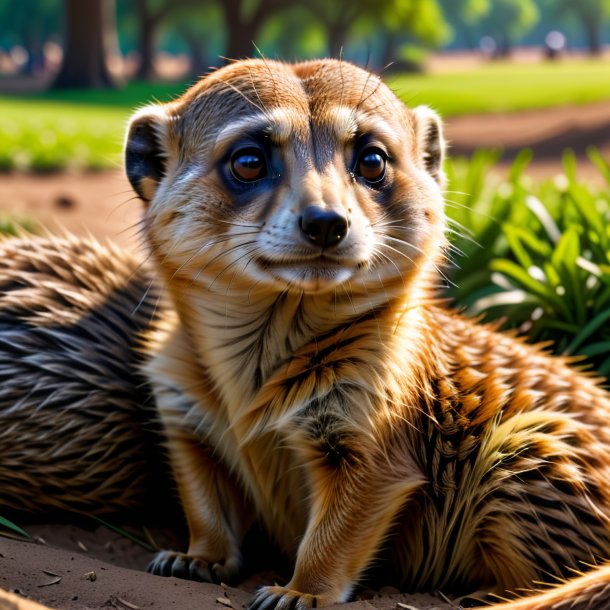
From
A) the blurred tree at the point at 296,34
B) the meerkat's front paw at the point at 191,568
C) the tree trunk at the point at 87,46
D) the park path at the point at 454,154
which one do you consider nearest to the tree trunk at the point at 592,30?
the blurred tree at the point at 296,34

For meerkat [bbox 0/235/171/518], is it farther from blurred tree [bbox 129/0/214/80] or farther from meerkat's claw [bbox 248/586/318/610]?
blurred tree [bbox 129/0/214/80]

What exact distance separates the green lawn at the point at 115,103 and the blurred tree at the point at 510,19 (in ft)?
54.5

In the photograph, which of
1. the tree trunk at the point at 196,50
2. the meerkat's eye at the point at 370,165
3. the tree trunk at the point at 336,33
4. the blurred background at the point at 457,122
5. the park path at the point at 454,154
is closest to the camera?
the meerkat's eye at the point at 370,165

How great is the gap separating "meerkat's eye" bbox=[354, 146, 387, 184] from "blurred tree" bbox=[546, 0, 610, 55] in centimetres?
4668

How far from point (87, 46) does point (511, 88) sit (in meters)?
12.4

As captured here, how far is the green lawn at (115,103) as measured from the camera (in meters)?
11.3

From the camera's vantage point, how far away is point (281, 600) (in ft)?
8.74

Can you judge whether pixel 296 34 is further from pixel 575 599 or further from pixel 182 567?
pixel 575 599

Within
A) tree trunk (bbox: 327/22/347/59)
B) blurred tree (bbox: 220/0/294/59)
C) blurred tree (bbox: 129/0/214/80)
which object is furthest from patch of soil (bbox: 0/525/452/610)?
blurred tree (bbox: 129/0/214/80)

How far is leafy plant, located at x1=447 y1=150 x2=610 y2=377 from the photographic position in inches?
160

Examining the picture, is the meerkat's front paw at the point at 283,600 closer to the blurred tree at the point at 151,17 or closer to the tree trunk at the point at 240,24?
the tree trunk at the point at 240,24

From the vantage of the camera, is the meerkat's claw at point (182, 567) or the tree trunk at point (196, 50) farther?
the tree trunk at point (196, 50)

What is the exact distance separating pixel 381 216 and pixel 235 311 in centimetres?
56

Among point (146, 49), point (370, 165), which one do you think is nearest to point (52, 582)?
point (370, 165)
